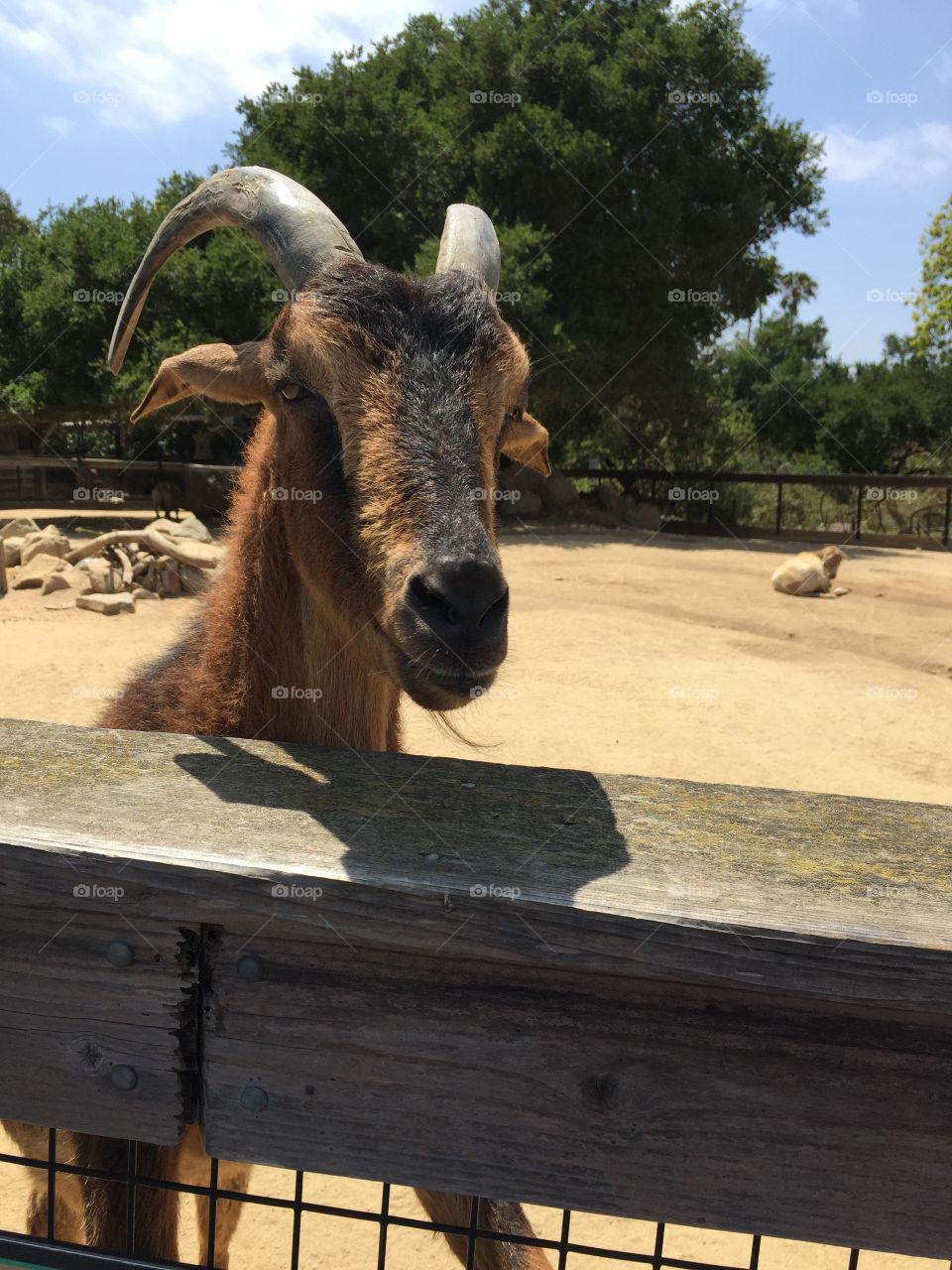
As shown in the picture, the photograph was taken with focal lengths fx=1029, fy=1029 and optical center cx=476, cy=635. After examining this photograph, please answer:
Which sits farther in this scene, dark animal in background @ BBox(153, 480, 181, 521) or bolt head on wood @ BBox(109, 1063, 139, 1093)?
dark animal in background @ BBox(153, 480, 181, 521)

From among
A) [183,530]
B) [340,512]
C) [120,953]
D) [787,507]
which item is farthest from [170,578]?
[787,507]

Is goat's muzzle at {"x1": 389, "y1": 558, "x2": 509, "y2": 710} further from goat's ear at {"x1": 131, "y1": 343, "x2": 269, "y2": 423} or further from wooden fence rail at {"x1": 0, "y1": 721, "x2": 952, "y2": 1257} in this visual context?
goat's ear at {"x1": 131, "y1": 343, "x2": 269, "y2": 423}

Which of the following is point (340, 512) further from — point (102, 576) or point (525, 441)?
point (102, 576)

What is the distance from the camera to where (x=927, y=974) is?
1.07 m

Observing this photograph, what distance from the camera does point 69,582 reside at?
12.5 metres

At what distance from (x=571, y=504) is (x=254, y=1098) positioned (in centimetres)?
2391

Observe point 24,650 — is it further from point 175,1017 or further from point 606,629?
point 175,1017

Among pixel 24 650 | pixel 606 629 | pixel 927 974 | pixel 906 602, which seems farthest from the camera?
pixel 906 602

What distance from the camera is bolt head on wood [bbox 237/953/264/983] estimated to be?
120cm

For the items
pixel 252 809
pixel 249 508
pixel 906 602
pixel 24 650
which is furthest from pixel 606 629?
pixel 252 809

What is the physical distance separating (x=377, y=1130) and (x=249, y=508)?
2.26 m

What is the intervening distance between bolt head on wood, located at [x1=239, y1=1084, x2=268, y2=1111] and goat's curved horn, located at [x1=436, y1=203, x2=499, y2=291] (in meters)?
2.54

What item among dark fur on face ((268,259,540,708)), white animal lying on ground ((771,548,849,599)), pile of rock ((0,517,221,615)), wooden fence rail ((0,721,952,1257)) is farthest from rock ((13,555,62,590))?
wooden fence rail ((0,721,952,1257))

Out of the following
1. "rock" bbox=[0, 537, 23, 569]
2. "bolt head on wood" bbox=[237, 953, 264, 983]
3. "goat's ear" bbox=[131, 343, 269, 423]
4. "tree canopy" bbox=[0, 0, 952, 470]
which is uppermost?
"tree canopy" bbox=[0, 0, 952, 470]
